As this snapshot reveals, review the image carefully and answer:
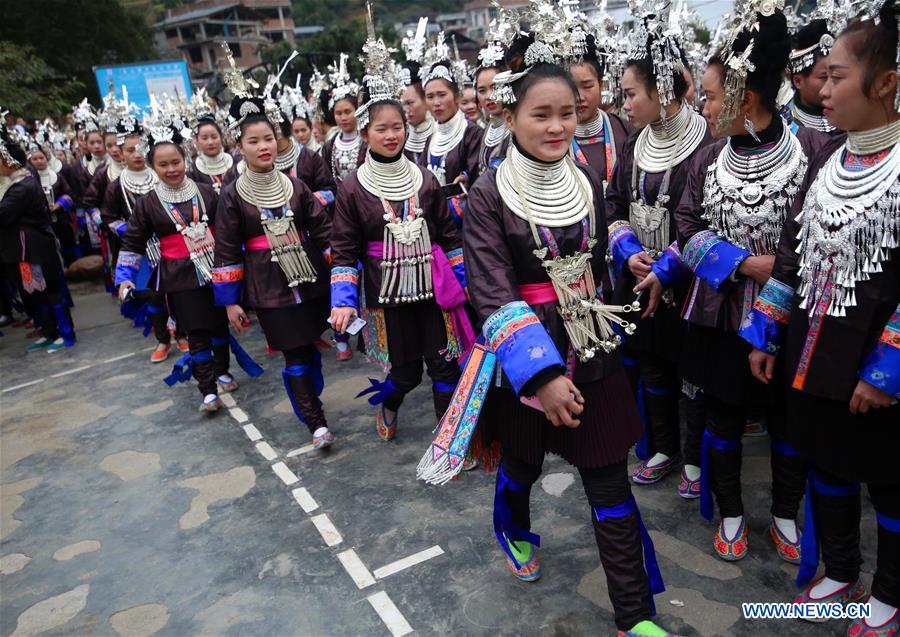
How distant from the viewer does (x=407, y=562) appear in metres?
3.09

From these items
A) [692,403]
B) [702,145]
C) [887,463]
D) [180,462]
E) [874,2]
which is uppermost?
[874,2]

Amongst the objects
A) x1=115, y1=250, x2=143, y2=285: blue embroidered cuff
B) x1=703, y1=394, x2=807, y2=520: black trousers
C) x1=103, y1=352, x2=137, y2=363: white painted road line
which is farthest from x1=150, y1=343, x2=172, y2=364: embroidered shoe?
x1=703, y1=394, x2=807, y2=520: black trousers

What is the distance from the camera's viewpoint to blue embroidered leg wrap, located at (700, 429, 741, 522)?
9.46 feet

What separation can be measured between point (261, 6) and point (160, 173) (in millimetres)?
53285

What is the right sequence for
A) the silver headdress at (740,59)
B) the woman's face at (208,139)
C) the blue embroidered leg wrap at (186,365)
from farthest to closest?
the woman's face at (208,139) → the blue embroidered leg wrap at (186,365) → the silver headdress at (740,59)

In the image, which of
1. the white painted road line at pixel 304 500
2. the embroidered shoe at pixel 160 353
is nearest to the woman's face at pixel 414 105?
the white painted road line at pixel 304 500

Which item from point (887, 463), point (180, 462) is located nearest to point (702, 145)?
point (887, 463)

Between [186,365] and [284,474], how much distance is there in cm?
187

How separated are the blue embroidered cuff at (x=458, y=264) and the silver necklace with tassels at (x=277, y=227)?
952mm

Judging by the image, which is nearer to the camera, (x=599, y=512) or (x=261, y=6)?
(x=599, y=512)

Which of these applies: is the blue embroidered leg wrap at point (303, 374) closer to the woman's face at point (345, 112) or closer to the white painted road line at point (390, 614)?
the white painted road line at point (390, 614)

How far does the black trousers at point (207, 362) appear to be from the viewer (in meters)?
5.18

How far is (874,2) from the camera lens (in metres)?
1.87

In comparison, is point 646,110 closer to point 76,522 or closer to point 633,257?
point 633,257
